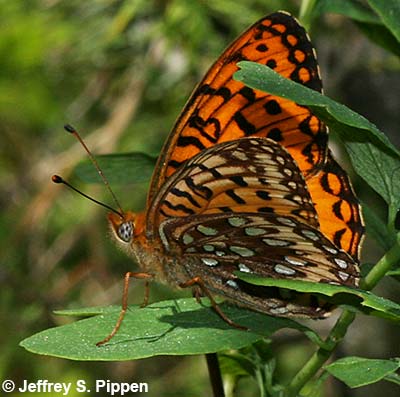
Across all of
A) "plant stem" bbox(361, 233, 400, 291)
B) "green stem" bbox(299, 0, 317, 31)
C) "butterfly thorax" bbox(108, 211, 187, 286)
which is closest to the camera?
"plant stem" bbox(361, 233, 400, 291)

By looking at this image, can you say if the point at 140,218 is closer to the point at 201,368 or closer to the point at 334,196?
the point at 334,196

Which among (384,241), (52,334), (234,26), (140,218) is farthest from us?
(234,26)

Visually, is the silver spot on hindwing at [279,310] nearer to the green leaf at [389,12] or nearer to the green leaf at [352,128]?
the green leaf at [352,128]

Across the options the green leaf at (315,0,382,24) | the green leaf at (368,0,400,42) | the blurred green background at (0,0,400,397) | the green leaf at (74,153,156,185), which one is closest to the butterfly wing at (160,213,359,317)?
the green leaf at (74,153,156,185)

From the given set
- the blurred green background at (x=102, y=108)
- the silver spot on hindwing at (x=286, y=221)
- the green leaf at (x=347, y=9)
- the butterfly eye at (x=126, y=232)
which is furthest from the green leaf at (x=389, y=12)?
the blurred green background at (x=102, y=108)

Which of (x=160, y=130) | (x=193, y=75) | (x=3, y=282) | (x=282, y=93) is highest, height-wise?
(x=282, y=93)

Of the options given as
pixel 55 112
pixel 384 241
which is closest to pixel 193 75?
pixel 55 112

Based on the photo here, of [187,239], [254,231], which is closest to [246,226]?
[254,231]

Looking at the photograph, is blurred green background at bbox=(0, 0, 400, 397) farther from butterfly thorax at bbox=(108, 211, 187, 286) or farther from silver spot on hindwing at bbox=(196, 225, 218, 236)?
silver spot on hindwing at bbox=(196, 225, 218, 236)
